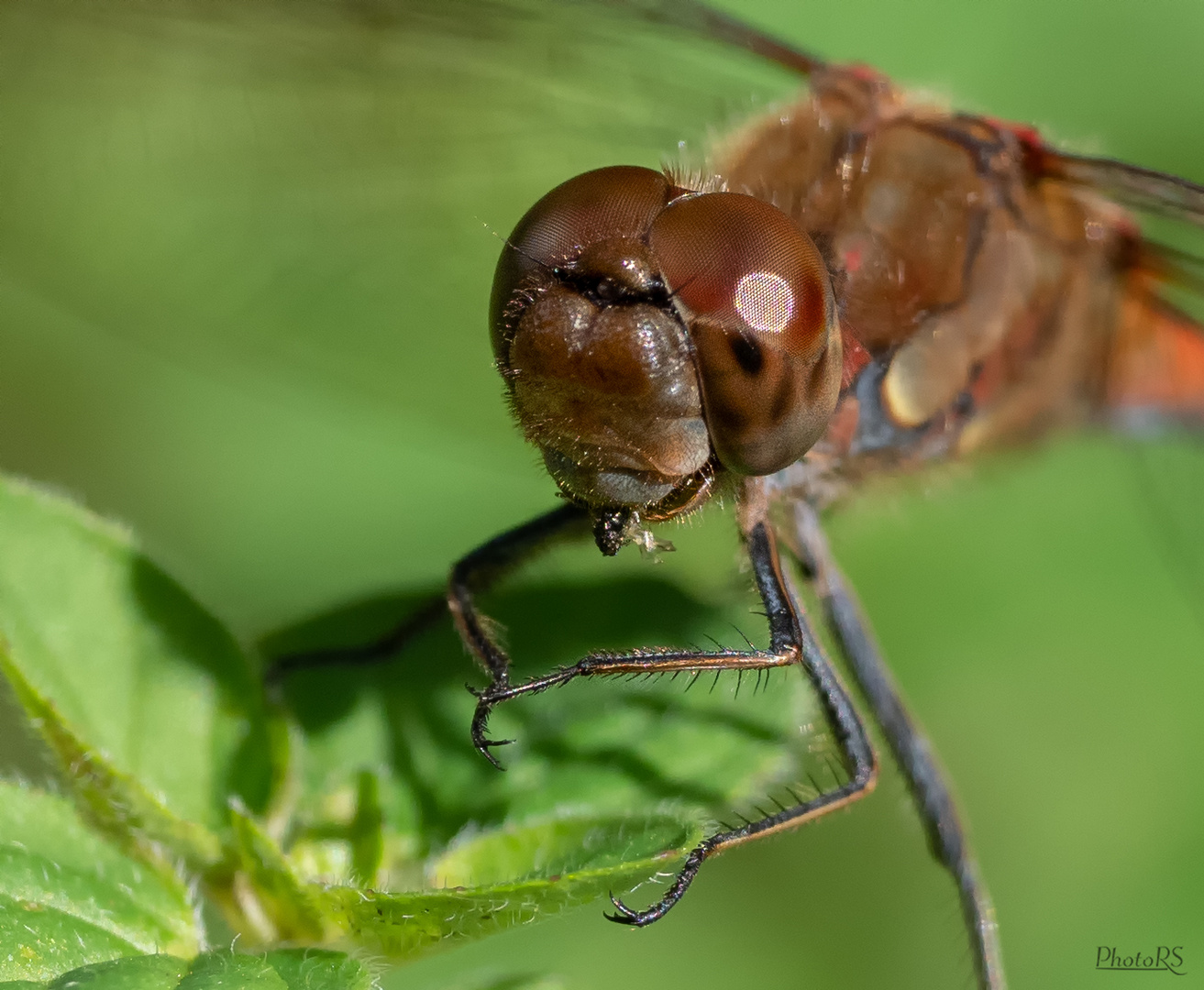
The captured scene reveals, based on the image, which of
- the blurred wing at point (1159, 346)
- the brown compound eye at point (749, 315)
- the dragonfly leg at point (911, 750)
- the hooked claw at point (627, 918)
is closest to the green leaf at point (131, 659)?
the hooked claw at point (627, 918)

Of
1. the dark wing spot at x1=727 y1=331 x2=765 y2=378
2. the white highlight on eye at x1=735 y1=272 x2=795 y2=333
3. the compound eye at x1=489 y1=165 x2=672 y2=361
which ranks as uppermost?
the compound eye at x1=489 y1=165 x2=672 y2=361

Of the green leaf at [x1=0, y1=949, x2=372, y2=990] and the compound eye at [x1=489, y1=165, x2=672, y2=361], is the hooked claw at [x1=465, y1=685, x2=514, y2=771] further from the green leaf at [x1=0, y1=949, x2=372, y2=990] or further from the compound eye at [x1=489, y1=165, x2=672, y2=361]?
the compound eye at [x1=489, y1=165, x2=672, y2=361]

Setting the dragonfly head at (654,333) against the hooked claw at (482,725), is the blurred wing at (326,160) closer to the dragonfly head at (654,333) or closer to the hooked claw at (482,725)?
the dragonfly head at (654,333)

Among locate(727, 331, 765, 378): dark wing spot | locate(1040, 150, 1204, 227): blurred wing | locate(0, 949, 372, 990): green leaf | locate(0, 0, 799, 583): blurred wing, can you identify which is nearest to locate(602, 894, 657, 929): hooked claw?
locate(0, 949, 372, 990): green leaf

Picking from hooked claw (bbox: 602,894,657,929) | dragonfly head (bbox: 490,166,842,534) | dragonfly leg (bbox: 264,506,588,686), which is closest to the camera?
dragonfly head (bbox: 490,166,842,534)

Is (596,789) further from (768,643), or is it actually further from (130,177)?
(130,177)

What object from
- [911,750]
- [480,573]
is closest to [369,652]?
[480,573]
